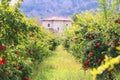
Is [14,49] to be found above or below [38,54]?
above

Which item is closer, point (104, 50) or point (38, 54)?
point (104, 50)

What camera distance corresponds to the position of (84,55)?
37.3 ft

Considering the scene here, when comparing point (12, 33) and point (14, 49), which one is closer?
point (12, 33)

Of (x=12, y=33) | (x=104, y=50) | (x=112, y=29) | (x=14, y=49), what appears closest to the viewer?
(x=12, y=33)

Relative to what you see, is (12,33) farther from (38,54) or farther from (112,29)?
(38,54)

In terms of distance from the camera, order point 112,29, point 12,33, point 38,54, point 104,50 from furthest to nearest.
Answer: point 38,54, point 104,50, point 112,29, point 12,33

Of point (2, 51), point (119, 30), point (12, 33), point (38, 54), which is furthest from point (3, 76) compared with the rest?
point (38, 54)

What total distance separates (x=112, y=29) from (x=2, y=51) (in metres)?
3.59

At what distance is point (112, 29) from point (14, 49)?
2987 mm

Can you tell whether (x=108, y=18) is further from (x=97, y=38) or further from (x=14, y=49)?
(x=14, y=49)

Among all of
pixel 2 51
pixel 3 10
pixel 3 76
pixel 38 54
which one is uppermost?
pixel 3 10

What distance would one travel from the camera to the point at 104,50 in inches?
422

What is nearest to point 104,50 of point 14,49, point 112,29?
point 112,29

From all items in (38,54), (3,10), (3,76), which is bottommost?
(38,54)
